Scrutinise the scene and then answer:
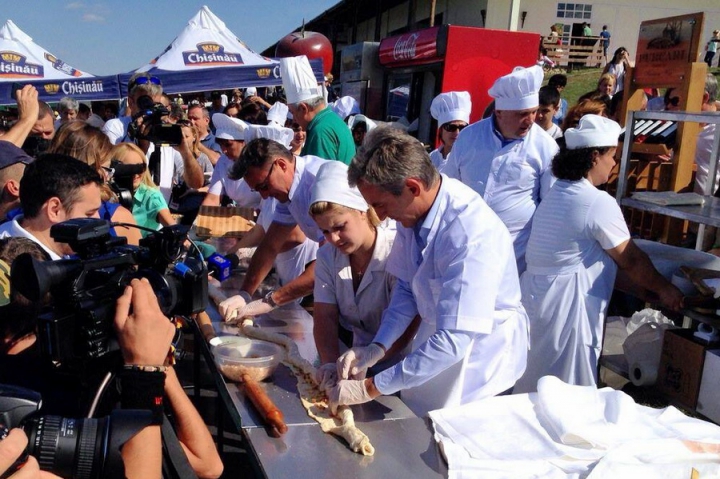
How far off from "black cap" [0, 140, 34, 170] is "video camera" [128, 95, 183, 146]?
3.15ft

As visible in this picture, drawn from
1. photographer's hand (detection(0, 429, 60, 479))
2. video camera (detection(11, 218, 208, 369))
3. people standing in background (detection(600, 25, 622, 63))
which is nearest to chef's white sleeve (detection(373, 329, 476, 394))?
video camera (detection(11, 218, 208, 369))

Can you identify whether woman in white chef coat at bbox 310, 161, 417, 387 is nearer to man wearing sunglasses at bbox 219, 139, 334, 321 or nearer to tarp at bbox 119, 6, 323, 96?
man wearing sunglasses at bbox 219, 139, 334, 321

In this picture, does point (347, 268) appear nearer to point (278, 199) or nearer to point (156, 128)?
point (278, 199)

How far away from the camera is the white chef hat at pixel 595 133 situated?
2.82 metres

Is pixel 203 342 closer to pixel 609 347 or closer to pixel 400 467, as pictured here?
pixel 400 467

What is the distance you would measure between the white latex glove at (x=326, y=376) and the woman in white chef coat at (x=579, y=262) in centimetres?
128

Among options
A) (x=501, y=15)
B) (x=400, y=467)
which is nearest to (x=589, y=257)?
(x=400, y=467)

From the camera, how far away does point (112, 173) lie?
11.2 ft

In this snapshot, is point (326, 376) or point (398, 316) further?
point (398, 316)

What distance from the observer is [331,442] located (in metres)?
1.73

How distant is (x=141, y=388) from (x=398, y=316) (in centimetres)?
98

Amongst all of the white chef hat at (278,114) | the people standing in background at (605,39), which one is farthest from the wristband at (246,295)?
the people standing in background at (605,39)

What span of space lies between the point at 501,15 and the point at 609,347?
15391 mm

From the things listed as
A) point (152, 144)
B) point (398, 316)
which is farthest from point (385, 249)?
point (152, 144)
